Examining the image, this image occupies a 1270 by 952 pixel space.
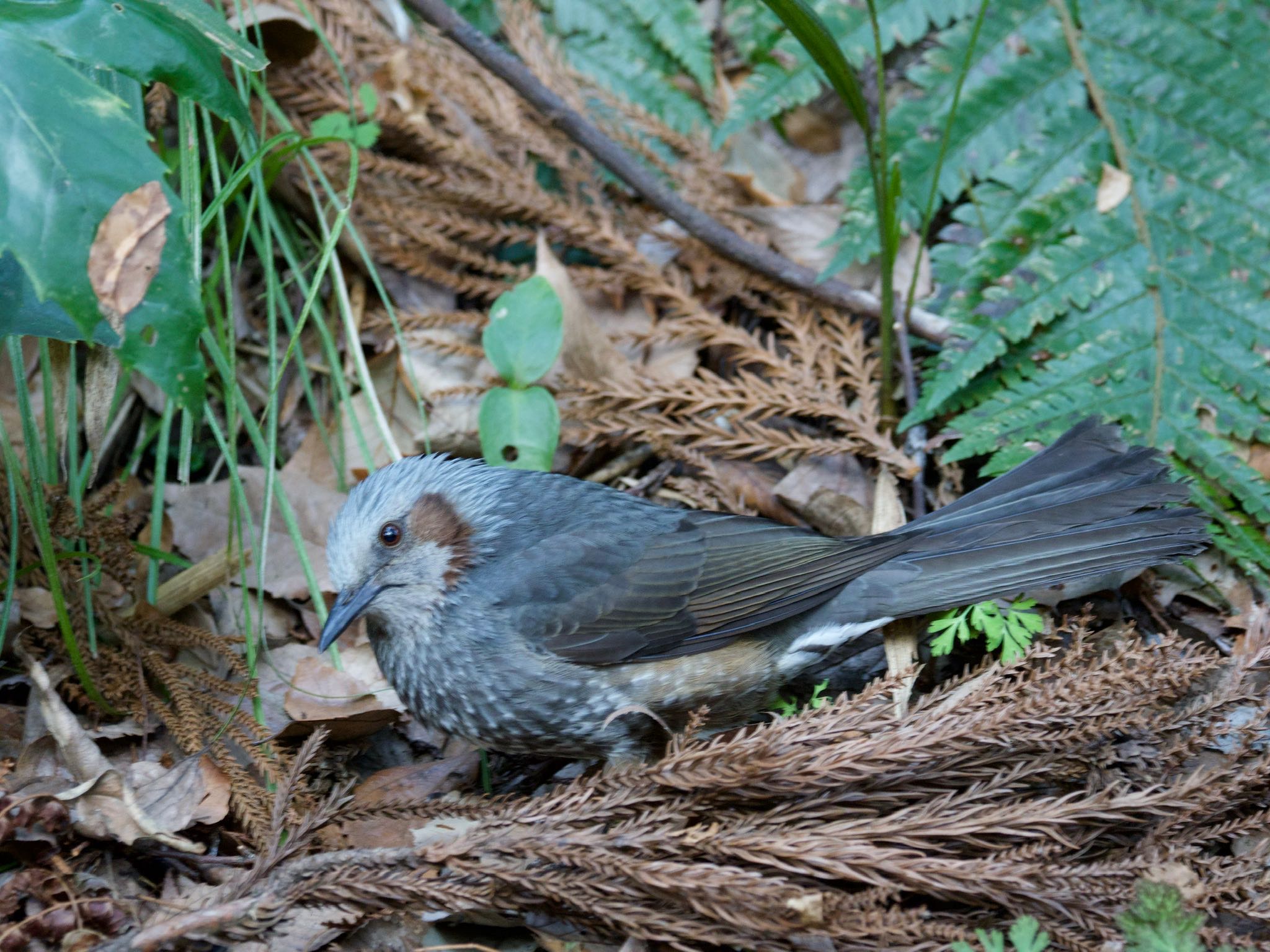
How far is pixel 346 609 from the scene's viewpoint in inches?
128

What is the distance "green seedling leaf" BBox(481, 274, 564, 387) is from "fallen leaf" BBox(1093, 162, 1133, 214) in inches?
77.3

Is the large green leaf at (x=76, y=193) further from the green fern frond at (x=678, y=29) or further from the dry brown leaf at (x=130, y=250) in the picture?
the green fern frond at (x=678, y=29)

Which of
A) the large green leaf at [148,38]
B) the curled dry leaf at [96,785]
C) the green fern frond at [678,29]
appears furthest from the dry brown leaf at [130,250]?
the green fern frond at [678,29]

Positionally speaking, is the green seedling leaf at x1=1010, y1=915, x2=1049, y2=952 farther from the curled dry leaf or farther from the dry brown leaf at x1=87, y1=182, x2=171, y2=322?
the dry brown leaf at x1=87, y1=182, x2=171, y2=322

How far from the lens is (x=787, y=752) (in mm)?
2531

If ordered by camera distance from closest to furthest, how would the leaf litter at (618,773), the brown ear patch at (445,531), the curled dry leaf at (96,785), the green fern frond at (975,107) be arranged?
the leaf litter at (618,773), the curled dry leaf at (96,785), the brown ear patch at (445,531), the green fern frond at (975,107)

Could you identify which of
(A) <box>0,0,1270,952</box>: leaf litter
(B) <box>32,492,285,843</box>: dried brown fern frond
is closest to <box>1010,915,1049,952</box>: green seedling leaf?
(A) <box>0,0,1270,952</box>: leaf litter

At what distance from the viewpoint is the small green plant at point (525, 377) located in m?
3.81

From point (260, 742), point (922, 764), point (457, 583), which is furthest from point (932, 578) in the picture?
point (260, 742)

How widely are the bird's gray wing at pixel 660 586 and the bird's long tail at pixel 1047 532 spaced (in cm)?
11

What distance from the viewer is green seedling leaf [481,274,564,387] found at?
12.5ft

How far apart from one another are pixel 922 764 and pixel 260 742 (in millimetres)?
1705

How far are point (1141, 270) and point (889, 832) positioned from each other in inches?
92.4

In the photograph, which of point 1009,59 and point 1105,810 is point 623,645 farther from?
point 1009,59
